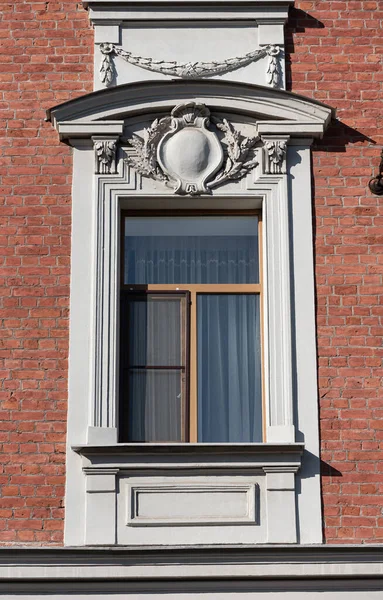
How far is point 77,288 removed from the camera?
10.3 metres

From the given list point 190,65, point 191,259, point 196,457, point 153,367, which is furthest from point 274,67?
point 196,457

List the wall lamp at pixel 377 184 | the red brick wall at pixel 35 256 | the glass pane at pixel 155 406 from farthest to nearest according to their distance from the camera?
the wall lamp at pixel 377 184 → the glass pane at pixel 155 406 → the red brick wall at pixel 35 256

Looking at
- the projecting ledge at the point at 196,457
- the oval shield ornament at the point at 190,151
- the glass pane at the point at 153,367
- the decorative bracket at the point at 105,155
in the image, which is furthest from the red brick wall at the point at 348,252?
the decorative bracket at the point at 105,155

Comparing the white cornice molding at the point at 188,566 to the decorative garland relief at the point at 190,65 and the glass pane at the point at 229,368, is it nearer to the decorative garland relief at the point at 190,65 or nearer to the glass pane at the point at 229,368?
the glass pane at the point at 229,368

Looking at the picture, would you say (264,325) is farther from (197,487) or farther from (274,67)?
(274,67)

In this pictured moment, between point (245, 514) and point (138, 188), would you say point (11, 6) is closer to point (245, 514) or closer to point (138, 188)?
point (138, 188)

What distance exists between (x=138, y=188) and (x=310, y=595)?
125 inches

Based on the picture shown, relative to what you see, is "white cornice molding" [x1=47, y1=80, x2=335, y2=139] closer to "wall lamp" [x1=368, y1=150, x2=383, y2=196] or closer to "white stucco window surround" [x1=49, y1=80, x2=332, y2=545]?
"white stucco window surround" [x1=49, y1=80, x2=332, y2=545]

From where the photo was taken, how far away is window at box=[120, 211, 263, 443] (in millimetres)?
10344

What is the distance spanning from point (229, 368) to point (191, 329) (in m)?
0.40

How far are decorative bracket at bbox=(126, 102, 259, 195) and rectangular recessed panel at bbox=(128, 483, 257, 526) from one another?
220 cm

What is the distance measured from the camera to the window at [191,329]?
10.3 metres

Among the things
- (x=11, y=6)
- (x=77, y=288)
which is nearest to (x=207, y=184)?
(x=77, y=288)

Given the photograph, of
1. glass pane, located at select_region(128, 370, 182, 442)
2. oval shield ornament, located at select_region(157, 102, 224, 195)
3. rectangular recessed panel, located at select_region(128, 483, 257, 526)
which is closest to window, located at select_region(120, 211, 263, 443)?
glass pane, located at select_region(128, 370, 182, 442)
